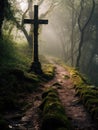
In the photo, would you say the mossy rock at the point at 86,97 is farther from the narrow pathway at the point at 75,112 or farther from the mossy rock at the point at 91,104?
the mossy rock at the point at 91,104

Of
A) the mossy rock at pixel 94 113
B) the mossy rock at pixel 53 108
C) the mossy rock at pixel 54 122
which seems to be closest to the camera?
the mossy rock at pixel 54 122

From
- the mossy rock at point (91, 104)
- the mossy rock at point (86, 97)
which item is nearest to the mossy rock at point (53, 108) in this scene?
the mossy rock at point (91, 104)

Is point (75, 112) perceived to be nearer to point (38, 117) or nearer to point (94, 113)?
point (94, 113)

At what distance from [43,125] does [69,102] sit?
390 cm

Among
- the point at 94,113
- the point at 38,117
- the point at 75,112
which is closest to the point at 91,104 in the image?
the point at 75,112

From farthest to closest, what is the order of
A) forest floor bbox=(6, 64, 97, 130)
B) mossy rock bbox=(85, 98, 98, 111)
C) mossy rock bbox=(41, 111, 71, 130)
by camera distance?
mossy rock bbox=(85, 98, 98, 111) < forest floor bbox=(6, 64, 97, 130) < mossy rock bbox=(41, 111, 71, 130)

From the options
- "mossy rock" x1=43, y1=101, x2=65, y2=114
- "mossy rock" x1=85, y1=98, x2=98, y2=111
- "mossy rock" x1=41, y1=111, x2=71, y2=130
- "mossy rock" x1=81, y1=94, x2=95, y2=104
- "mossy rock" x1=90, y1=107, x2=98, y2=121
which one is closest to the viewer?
"mossy rock" x1=41, y1=111, x2=71, y2=130

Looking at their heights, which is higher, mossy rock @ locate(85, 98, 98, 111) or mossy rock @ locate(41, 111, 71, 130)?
mossy rock @ locate(41, 111, 71, 130)

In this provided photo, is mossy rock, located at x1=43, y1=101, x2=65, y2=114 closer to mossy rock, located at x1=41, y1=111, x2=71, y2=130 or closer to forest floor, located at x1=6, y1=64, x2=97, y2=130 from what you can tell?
forest floor, located at x1=6, y1=64, x2=97, y2=130

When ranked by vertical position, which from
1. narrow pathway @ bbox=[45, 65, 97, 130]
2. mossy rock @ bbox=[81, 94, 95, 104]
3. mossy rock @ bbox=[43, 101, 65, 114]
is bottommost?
narrow pathway @ bbox=[45, 65, 97, 130]

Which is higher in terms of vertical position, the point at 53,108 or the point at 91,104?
the point at 53,108

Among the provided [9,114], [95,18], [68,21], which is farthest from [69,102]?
[68,21]

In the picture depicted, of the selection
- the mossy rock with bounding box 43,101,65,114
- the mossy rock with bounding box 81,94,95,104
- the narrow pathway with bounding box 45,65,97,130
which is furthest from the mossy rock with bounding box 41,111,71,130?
the mossy rock with bounding box 81,94,95,104

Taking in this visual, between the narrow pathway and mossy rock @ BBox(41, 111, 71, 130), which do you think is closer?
mossy rock @ BBox(41, 111, 71, 130)
